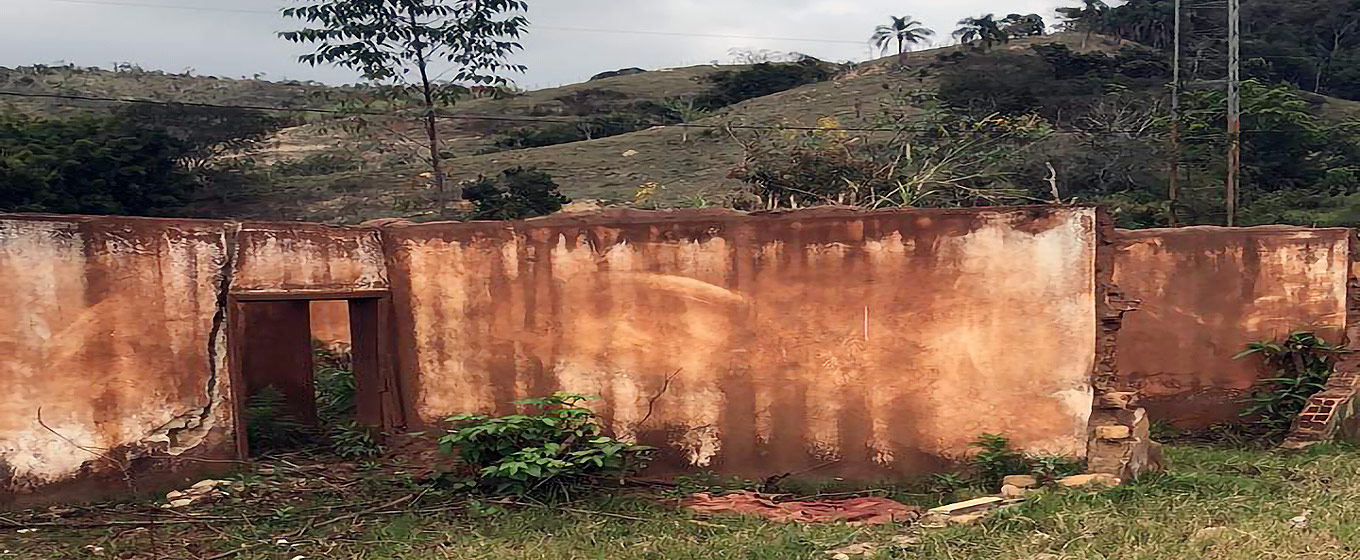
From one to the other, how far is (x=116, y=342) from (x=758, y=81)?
3592 cm

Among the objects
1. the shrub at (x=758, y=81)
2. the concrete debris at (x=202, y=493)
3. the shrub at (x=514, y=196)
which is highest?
the shrub at (x=758, y=81)

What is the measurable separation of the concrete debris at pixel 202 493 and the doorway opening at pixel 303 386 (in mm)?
324

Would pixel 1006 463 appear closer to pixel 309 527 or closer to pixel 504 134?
pixel 309 527

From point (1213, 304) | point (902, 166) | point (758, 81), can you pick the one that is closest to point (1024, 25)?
point (758, 81)

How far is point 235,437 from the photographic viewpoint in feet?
20.5

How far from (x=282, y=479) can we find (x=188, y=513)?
683 millimetres

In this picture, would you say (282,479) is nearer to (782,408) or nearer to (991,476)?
(782,408)

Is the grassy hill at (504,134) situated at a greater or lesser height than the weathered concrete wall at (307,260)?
greater

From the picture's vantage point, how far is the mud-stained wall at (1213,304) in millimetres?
8156

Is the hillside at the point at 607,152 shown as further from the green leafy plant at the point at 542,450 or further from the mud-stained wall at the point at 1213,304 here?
the green leafy plant at the point at 542,450

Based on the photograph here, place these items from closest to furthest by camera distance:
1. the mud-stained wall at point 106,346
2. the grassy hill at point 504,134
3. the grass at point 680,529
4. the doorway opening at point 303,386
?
the grass at point 680,529
the mud-stained wall at point 106,346
the doorway opening at point 303,386
the grassy hill at point 504,134

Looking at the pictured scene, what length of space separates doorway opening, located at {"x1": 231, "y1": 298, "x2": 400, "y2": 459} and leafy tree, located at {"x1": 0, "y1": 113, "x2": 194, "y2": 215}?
44.9 feet

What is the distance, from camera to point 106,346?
18.9 feet

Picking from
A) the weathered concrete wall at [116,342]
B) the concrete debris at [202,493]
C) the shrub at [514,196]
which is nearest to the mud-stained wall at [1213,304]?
the weathered concrete wall at [116,342]
